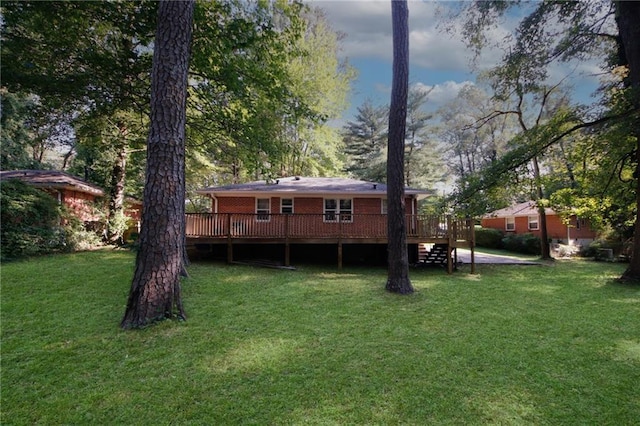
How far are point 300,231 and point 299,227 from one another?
0.16 metres

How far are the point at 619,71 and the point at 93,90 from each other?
17210mm

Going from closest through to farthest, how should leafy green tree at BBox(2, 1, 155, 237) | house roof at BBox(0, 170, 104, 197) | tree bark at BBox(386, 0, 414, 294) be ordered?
tree bark at BBox(386, 0, 414, 294) → leafy green tree at BBox(2, 1, 155, 237) → house roof at BBox(0, 170, 104, 197)

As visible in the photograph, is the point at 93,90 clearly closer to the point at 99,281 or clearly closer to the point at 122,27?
the point at 122,27

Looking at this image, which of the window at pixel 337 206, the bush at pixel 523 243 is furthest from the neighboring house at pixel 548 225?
the window at pixel 337 206

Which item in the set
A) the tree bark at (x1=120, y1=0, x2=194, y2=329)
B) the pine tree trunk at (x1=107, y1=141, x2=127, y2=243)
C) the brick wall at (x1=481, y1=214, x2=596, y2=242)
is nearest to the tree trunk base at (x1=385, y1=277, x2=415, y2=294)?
the tree bark at (x1=120, y1=0, x2=194, y2=329)

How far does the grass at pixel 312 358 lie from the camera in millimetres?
3035

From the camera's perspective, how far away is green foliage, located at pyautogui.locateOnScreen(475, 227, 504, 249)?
24.9 m

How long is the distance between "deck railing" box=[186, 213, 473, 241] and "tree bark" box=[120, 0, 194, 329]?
592 cm

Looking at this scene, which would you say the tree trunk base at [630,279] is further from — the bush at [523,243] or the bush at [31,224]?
the bush at [31,224]

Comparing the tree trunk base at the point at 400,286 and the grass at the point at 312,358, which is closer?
the grass at the point at 312,358

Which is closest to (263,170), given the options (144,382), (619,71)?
(144,382)

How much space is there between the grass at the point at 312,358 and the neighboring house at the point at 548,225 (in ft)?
50.0

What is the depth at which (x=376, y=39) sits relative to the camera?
13.4 meters

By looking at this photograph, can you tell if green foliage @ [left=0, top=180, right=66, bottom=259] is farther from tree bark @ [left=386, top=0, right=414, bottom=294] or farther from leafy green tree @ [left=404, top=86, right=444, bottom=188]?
leafy green tree @ [left=404, top=86, right=444, bottom=188]
